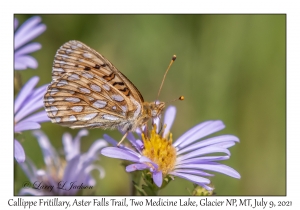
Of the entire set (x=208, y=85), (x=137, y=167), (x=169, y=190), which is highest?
(x=208, y=85)

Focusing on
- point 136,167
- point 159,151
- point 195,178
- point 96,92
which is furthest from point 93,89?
point 195,178

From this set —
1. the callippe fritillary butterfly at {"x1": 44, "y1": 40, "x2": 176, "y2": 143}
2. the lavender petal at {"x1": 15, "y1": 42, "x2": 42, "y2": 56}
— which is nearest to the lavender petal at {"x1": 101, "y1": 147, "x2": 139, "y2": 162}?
the callippe fritillary butterfly at {"x1": 44, "y1": 40, "x2": 176, "y2": 143}

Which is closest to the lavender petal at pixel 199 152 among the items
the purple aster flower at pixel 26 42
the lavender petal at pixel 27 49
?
the purple aster flower at pixel 26 42

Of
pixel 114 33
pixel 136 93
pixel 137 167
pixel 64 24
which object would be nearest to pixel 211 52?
pixel 114 33

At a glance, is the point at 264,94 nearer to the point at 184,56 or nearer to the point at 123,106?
the point at 184,56

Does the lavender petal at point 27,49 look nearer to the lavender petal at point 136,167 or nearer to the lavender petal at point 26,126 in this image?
the lavender petal at point 26,126

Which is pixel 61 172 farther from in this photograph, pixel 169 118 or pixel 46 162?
pixel 169 118

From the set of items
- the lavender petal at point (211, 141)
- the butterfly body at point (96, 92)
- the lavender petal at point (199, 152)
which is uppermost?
the butterfly body at point (96, 92)
